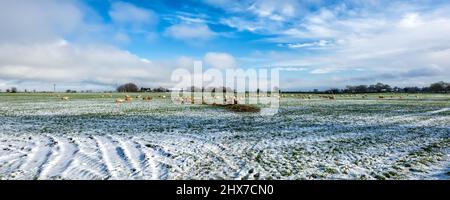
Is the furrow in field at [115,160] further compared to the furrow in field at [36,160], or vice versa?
the furrow in field at [115,160]

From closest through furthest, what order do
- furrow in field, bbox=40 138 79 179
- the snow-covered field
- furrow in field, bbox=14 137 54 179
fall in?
furrow in field, bbox=14 137 54 179 → furrow in field, bbox=40 138 79 179 → the snow-covered field

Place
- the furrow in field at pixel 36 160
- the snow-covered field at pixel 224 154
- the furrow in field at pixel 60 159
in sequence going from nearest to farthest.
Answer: the furrow in field at pixel 36 160 → the furrow in field at pixel 60 159 → the snow-covered field at pixel 224 154

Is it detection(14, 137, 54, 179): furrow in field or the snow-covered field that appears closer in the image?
detection(14, 137, 54, 179): furrow in field

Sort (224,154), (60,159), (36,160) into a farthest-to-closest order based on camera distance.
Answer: (224,154) → (60,159) → (36,160)

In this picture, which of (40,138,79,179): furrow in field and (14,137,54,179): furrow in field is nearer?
(14,137,54,179): furrow in field

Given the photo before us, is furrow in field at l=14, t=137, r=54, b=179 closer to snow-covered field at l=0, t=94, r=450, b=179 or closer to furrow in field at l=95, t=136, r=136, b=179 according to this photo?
snow-covered field at l=0, t=94, r=450, b=179

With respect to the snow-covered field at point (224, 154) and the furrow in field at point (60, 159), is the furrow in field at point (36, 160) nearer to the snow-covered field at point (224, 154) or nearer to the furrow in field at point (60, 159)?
the snow-covered field at point (224, 154)

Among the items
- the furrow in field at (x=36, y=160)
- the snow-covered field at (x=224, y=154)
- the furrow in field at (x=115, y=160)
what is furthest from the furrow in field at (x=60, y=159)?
the furrow in field at (x=115, y=160)

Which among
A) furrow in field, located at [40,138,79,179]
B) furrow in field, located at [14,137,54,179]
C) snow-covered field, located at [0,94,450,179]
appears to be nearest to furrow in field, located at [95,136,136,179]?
snow-covered field, located at [0,94,450,179]

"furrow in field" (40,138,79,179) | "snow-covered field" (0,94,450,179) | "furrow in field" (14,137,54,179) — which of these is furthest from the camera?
"snow-covered field" (0,94,450,179)

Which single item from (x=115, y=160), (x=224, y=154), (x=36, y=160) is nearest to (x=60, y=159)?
(x=36, y=160)

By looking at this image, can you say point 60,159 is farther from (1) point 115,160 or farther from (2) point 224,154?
(2) point 224,154

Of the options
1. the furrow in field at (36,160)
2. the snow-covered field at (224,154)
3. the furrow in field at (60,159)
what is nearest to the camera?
the furrow in field at (36,160)
